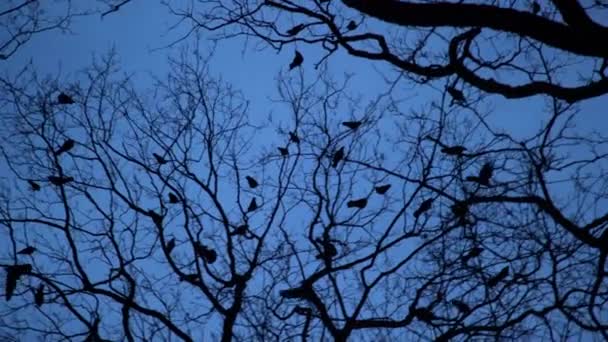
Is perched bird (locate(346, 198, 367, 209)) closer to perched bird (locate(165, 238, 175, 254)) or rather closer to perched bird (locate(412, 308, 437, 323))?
perched bird (locate(412, 308, 437, 323))

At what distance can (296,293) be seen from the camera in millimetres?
5547

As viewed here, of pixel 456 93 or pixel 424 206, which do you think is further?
pixel 424 206

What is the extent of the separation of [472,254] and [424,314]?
0.83 meters

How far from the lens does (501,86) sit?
4055mm

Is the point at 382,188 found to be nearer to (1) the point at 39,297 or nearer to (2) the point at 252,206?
(2) the point at 252,206

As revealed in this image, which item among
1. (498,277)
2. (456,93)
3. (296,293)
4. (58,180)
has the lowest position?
(498,277)

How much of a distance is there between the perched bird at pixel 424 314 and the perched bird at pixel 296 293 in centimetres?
116

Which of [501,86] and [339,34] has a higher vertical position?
[339,34]

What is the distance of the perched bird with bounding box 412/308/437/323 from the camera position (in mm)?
5422

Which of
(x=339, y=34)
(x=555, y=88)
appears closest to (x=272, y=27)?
(x=339, y=34)

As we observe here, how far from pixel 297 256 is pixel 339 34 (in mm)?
2787

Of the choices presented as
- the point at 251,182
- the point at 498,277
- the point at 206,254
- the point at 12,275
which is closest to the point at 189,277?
the point at 206,254

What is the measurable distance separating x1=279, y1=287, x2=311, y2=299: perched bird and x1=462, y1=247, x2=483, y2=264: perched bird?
1.75 m

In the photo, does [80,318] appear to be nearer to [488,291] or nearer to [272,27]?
[272,27]
